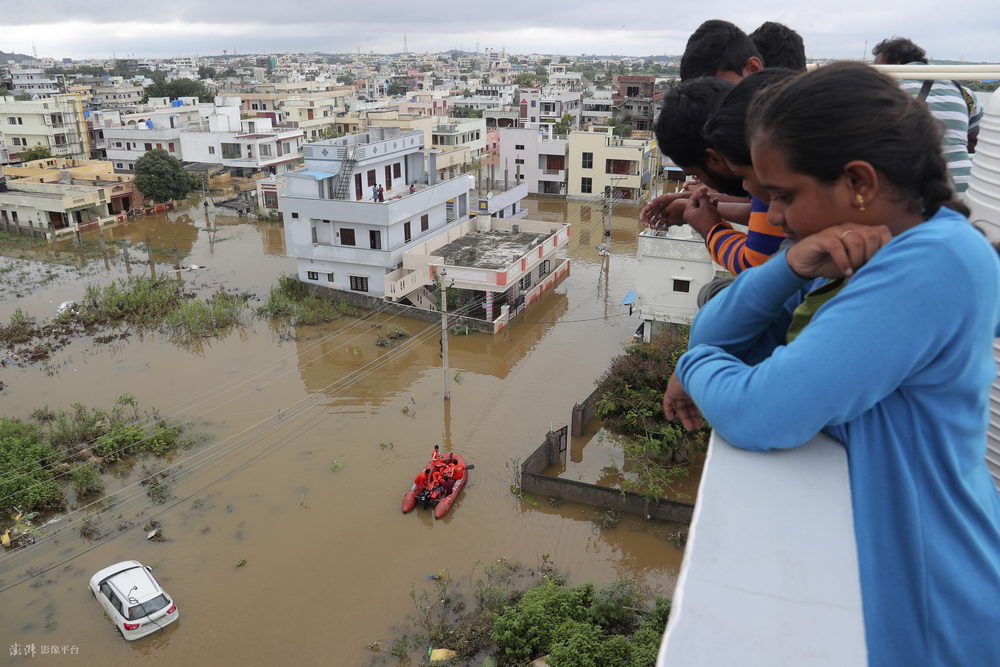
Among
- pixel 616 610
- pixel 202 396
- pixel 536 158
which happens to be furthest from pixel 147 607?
pixel 536 158

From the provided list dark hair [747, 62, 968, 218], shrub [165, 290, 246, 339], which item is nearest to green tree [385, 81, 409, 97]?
shrub [165, 290, 246, 339]

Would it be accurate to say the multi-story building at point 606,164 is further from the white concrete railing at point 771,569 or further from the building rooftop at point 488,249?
the white concrete railing at point 771,569

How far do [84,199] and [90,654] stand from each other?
22.5 m

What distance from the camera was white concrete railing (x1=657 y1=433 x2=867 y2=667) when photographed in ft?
2.76

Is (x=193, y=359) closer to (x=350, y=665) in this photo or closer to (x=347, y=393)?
(x=347, y=393)

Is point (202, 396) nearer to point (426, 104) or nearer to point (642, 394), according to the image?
point (642, 394)

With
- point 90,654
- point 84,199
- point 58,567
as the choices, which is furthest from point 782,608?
point 84,199

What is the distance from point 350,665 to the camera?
7688 millimetres

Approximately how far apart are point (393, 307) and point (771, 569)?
16.9 metres

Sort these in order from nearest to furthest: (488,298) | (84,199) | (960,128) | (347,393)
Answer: (960,128), (347,393), (488,298), (84,199)

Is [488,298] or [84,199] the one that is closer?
[488,298]

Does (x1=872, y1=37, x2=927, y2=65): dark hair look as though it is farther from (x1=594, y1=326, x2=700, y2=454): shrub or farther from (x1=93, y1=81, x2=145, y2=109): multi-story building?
(x1=93, y1=81, x2=145, y2=109): multi-story building

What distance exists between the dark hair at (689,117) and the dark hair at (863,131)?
1.23m

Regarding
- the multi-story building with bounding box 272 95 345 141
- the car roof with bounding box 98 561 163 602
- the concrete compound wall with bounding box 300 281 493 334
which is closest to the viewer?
the car roof with bounding box 98 561 163 602
